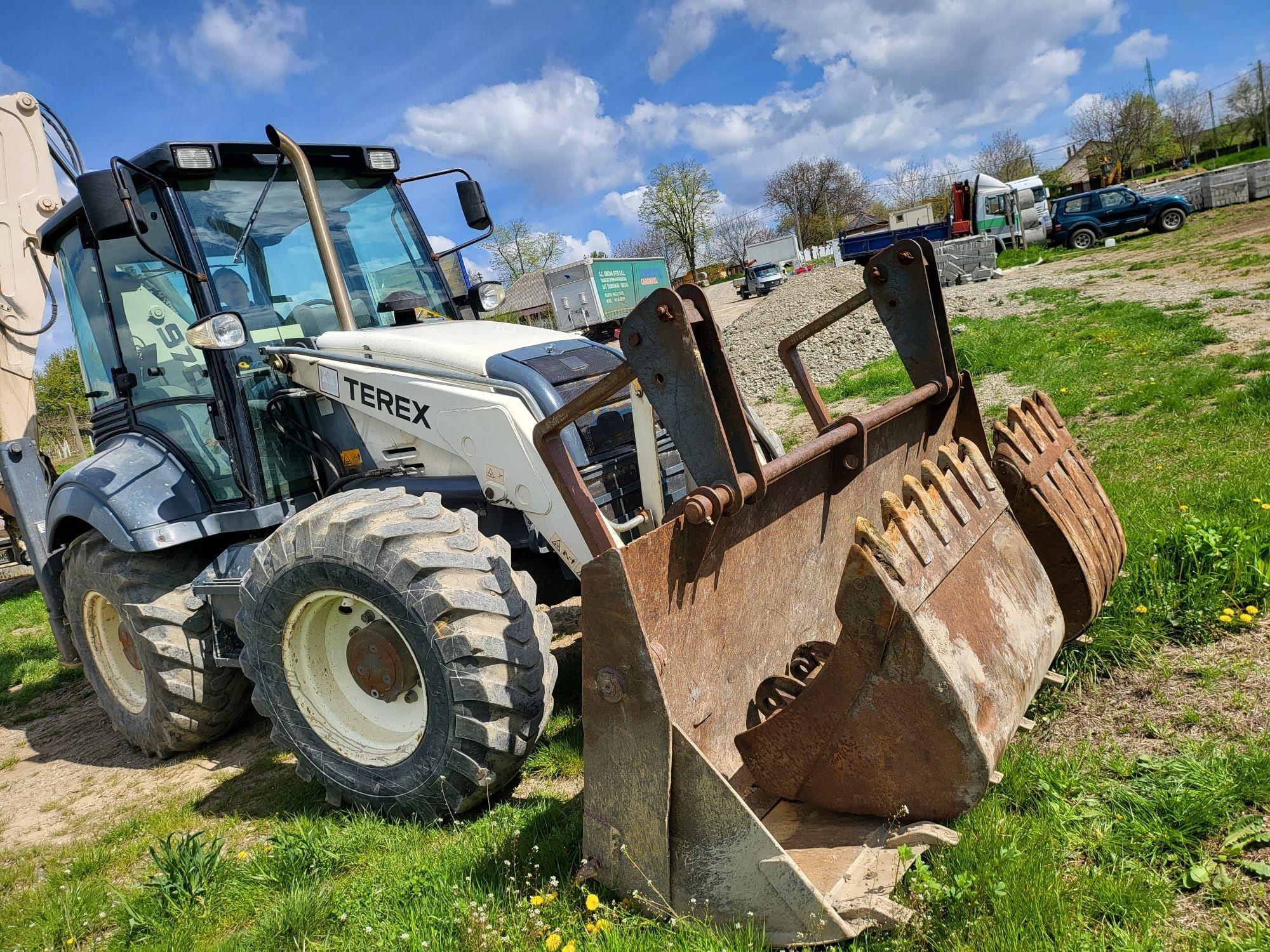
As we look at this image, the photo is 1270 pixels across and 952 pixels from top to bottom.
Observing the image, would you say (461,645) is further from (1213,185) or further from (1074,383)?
(1213,185)

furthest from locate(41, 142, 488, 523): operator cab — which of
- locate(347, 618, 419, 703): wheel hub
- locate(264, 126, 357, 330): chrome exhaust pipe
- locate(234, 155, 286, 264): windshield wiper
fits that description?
locate(347, 618, 419, 703): wheel hub

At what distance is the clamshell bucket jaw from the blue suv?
1171 inches

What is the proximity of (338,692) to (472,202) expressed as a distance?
291cm

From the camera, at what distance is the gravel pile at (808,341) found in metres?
13.4

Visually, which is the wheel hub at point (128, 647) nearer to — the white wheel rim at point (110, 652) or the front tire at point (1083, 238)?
the white wheel rim at point (110, 652)

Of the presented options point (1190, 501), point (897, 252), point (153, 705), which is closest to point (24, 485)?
point (153, 705)

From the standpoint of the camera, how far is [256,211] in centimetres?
433

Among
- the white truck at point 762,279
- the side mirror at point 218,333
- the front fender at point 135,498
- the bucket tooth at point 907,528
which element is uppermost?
the white truck at point 762,279

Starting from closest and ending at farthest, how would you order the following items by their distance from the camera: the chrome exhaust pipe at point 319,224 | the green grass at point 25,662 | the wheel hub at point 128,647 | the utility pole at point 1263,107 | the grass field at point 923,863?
1. the grass field at point 923,863
2. the chrome exhaust pipe at point 319,224
3. the wheel hub at point 128,647
4. the green grass at point 25,662
5. the utility pole at point 1263,107

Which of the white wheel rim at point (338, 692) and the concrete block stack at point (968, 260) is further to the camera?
the concrete block stack at point (968, 260)

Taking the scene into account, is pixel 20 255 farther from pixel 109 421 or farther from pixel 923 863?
pixel 923 863

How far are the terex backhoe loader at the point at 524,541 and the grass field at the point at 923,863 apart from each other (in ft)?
0.53

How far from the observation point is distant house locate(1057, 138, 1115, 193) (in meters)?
52.4

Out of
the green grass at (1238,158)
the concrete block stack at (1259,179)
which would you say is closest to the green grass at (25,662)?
the concrete block stack at (1259,179)
